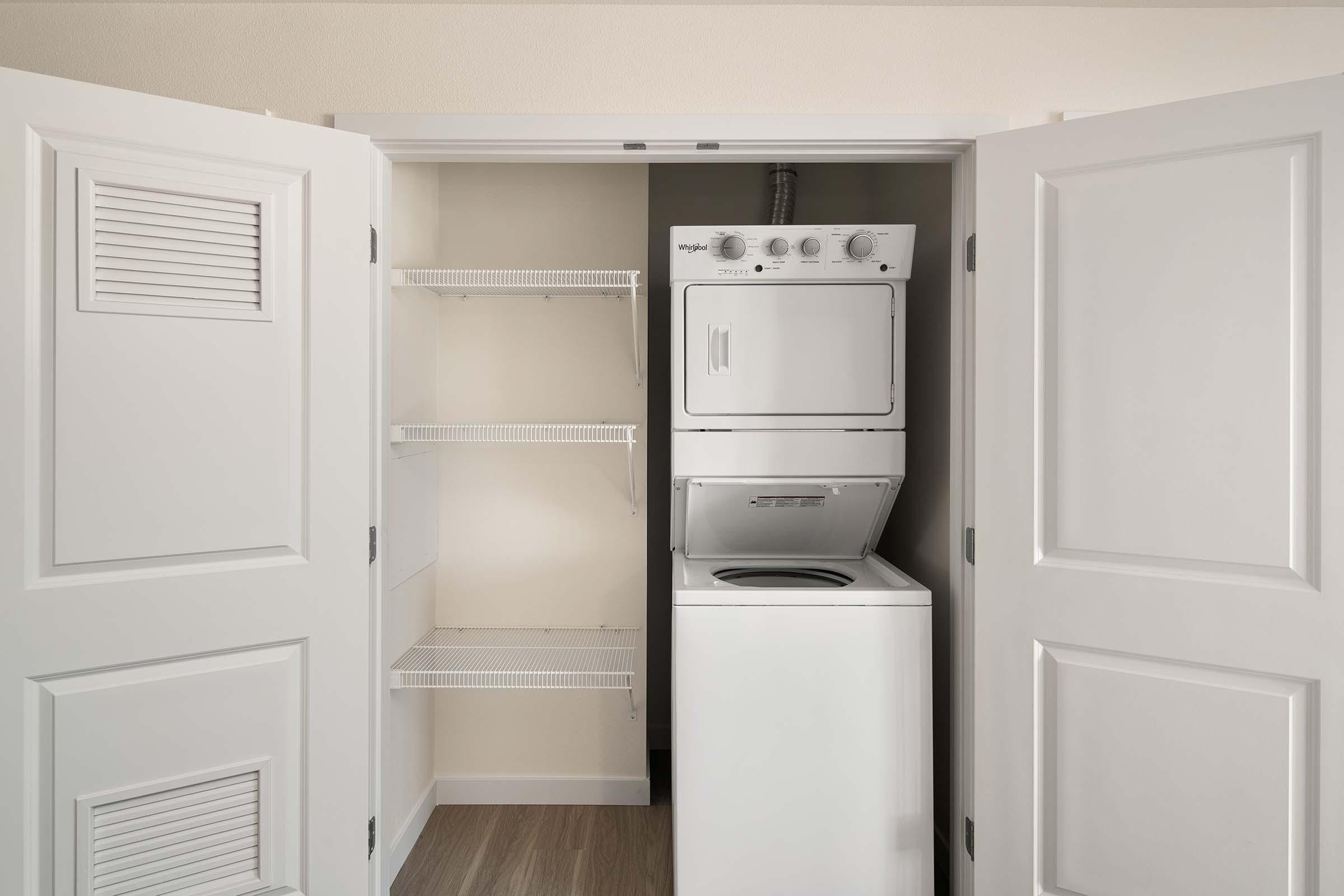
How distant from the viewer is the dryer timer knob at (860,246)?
6.26 feet

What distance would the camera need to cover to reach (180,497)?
1.41 meters

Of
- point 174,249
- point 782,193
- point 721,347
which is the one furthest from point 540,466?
point 782,193

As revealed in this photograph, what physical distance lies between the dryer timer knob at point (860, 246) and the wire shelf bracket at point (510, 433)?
78cm

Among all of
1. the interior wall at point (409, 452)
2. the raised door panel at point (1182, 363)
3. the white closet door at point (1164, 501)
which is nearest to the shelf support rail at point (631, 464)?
the interior wall at point (409, 452)

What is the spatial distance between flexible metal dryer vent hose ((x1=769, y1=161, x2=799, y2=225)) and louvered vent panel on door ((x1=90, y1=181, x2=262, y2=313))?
1671mm

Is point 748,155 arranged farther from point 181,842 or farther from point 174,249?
point 181,842

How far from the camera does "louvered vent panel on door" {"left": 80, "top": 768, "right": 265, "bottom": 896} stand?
4.52ft

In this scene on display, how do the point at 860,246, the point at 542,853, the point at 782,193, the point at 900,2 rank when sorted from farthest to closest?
the point at 782,193 < the point at 542,853 < the point at 860,246 < the point at 900,2

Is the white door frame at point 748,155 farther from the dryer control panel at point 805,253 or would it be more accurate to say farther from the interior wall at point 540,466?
the interior wall at point 540,466

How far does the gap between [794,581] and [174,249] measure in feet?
5.85

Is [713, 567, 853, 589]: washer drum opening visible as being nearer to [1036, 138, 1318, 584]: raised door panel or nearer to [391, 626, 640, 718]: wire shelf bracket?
[391, 626, 640, 718]: wire shelf bracket

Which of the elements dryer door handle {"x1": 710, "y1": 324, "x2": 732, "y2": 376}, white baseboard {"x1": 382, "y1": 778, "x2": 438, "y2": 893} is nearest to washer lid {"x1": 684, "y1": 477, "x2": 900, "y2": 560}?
dryer door handle {"x1": 710, "y1": 324, "x2": 732, "y2": 376}

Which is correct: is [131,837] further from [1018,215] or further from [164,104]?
[1018,215]

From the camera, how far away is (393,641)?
1951 mm
